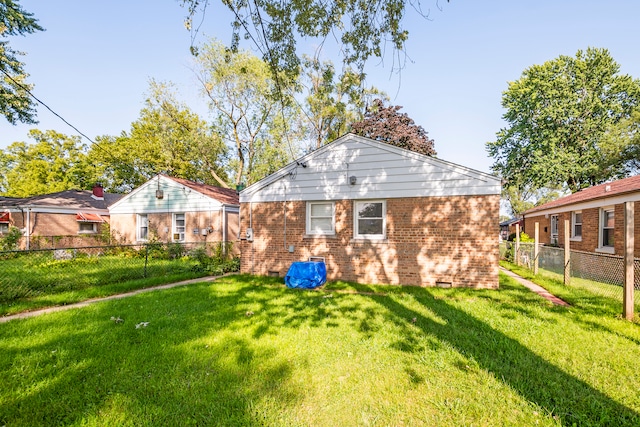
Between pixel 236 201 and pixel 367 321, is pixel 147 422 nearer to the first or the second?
pixel 367 321

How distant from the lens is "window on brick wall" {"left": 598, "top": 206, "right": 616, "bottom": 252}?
460 inches

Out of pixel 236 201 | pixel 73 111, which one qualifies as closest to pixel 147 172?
pixel 236 201

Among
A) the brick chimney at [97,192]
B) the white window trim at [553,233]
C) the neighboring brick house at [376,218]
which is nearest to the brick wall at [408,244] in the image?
the neighboring brick house at [376,218]

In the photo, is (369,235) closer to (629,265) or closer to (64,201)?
(629,265)

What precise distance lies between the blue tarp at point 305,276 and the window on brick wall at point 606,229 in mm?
11776

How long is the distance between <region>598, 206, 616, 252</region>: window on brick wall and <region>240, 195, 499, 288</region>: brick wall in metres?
7.70

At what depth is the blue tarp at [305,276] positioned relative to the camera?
840 cm

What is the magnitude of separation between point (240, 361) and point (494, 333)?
155 inches

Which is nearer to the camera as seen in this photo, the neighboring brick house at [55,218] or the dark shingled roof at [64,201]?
the neighboring brick house at [55,218]

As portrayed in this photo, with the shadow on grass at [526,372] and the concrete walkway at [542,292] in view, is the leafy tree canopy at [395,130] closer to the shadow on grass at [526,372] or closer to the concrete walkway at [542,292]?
the concrete walkway at [542,292]

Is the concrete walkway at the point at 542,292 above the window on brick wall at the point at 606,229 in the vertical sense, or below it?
below

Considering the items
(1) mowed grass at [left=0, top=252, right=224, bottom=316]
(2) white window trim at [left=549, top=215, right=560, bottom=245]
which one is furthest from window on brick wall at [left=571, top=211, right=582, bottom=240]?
(1) mowed grass at [left=0, top=252, right=224, bottom=316]

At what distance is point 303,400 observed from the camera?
9.59ft

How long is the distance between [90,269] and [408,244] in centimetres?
1081
